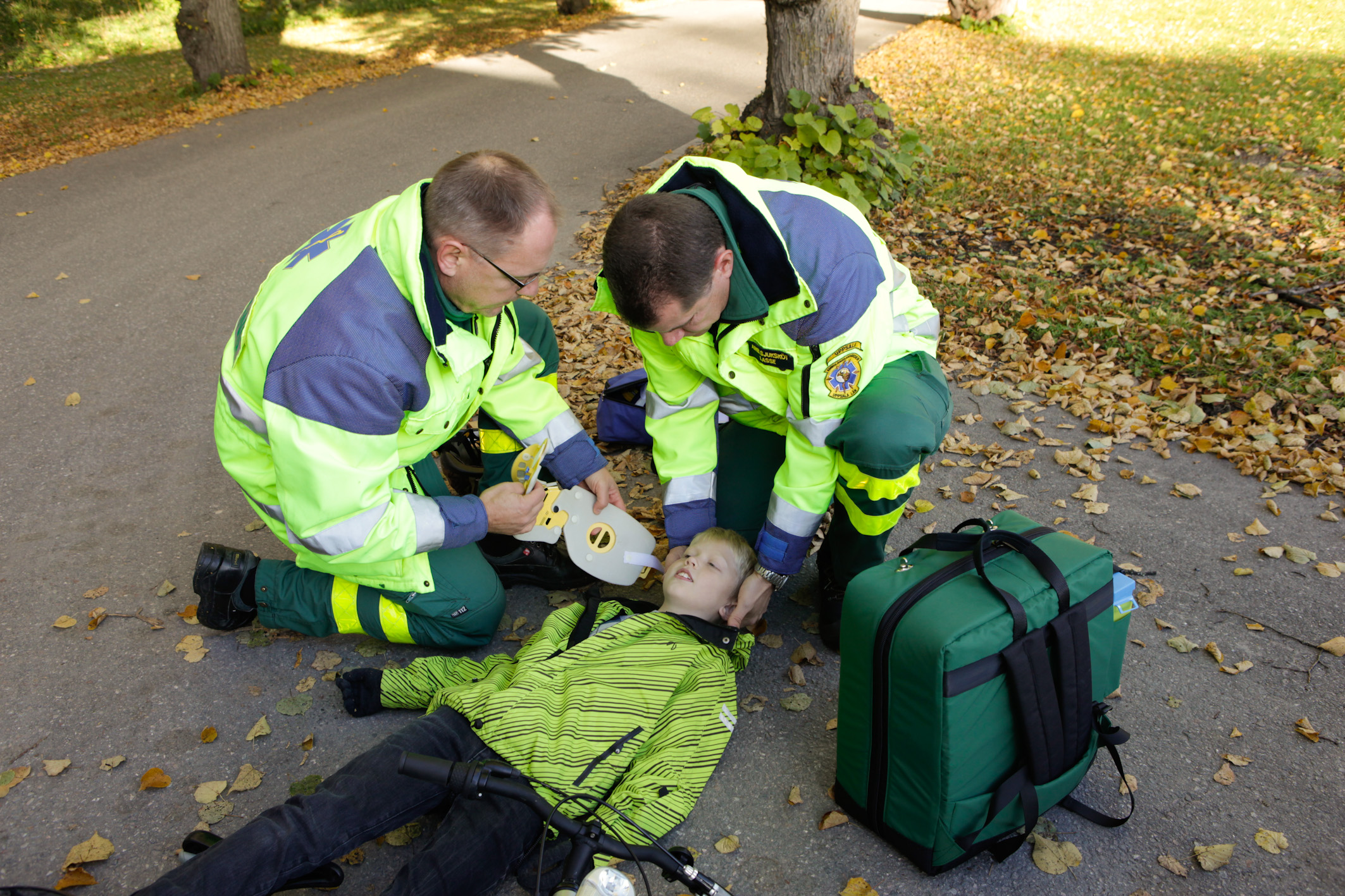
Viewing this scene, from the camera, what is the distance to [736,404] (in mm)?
3412

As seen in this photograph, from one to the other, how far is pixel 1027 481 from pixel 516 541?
255 cm

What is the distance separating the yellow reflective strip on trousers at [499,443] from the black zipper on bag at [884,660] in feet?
6.36

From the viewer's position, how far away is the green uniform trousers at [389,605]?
2.98 meters

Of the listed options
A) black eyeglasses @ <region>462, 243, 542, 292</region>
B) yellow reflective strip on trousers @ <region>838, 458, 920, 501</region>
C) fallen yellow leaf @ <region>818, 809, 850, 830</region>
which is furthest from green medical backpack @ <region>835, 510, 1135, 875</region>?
black eyeglasses @ <region>462, 243, 542, 292</region>

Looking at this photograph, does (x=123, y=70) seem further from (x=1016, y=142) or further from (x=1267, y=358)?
(x=1267, y=358)

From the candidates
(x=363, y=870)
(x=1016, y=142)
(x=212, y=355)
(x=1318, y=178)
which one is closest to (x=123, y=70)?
(x=212, y=355)

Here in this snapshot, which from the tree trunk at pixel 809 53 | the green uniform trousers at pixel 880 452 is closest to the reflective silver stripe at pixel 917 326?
the green uniform trousers at pixel 880 452

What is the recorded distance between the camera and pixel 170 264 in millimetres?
6309

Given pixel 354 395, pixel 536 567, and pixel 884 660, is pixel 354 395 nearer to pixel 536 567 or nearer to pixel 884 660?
pixel 536 567

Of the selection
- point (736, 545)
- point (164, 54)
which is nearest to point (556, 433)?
point (736, 545)

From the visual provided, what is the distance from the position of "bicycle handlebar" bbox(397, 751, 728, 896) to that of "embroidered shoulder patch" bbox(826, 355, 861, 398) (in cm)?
170

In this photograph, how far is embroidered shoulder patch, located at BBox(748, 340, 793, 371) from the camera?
2.89 meters

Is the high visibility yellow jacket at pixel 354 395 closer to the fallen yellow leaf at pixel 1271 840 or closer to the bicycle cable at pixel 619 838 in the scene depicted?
the bicycle cable at pixel 619 838

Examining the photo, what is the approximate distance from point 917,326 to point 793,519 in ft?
3.26
